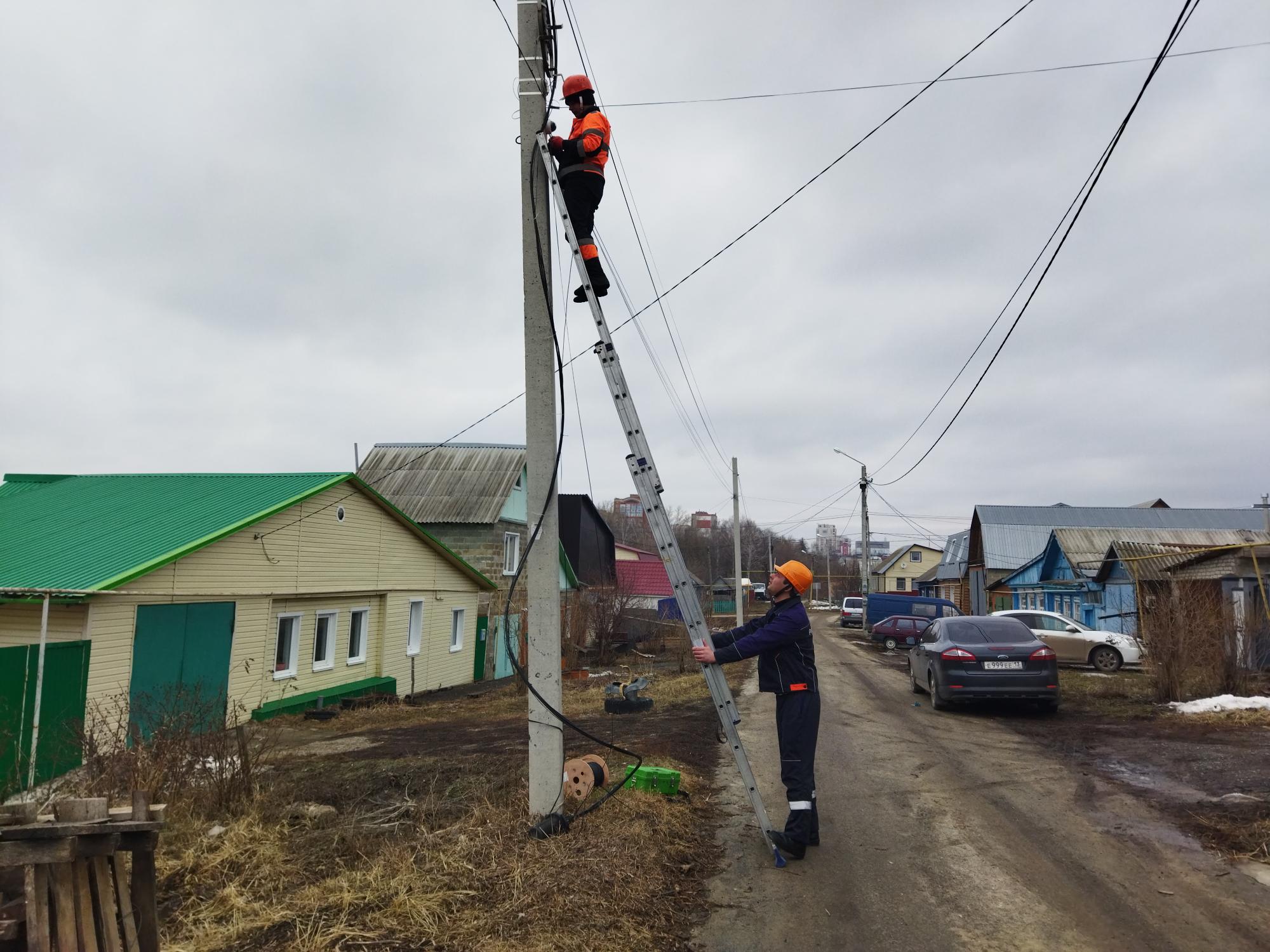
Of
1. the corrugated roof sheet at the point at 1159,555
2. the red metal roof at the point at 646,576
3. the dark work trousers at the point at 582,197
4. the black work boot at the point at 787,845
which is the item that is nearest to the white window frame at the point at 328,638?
the dark work trousers at the point at 582,197

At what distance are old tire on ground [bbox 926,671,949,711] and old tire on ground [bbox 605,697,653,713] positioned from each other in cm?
437

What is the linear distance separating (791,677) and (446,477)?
76.4ft

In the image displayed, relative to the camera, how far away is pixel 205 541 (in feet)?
40.2

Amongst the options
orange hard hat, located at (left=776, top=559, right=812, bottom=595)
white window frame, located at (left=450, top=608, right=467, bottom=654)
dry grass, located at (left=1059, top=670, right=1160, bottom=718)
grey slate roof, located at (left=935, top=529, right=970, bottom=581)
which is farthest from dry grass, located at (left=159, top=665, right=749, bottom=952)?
grey slate roof, located at (left=935, top=529, right=970, bottom=581)

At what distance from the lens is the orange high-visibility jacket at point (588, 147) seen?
18.3 ft

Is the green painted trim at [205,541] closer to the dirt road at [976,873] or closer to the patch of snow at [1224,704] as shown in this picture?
the dirt road at [976,873]

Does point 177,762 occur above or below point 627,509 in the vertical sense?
below

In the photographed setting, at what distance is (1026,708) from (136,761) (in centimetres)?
1183

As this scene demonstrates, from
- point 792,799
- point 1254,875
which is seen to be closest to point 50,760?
point 792,799

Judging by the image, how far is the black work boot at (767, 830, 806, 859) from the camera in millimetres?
5199

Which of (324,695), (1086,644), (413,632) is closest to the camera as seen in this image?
(324,695)

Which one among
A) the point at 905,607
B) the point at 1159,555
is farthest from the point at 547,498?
the point at 905,607

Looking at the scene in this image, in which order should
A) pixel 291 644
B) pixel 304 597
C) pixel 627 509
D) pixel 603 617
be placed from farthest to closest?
pixel 627 509 < pixel 603 617 < pixel 304 597 < pixel 291 644

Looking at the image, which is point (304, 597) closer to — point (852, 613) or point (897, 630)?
point (897, 630)
